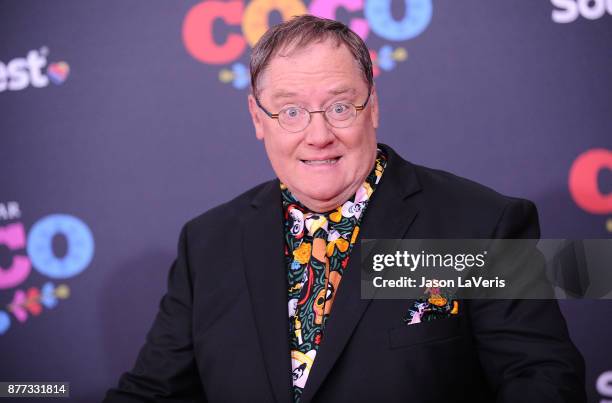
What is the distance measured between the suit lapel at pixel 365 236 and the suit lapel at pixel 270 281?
0.08 m

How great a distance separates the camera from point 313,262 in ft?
5.22

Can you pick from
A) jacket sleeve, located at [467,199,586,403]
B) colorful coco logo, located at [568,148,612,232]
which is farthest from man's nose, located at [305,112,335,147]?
colorful coco logo, located at [568,148,612,232]

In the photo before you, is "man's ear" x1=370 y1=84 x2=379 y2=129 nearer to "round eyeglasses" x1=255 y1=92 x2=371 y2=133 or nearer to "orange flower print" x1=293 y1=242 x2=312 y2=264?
"round eyeglasses" x1=255 y1=92 x2=371 y2=133

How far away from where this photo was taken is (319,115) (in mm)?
1563

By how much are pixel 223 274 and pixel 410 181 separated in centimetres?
49

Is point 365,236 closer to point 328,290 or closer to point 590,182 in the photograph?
point 328,290

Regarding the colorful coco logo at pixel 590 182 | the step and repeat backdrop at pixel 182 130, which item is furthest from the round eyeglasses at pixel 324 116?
the colorful coco logo at pixel 590 182

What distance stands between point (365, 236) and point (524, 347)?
409 millimetres

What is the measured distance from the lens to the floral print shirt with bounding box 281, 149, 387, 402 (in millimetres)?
1527

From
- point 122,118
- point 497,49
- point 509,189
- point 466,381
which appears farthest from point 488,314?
point 122,118

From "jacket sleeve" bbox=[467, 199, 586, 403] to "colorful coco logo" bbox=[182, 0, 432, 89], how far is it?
1.03 metres

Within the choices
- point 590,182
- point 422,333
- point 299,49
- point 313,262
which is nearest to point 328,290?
point 313,262
